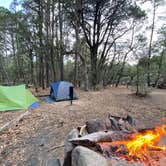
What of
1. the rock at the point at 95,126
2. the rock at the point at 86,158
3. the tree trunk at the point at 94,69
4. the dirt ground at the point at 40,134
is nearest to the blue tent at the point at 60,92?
the dirt ground at the point at 40,134

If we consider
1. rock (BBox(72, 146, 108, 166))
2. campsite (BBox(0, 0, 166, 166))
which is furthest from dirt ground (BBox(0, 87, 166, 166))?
rock (BBox(72, 146, 108, 166))

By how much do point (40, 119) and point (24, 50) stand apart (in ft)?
33.1

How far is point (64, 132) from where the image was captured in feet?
14.9

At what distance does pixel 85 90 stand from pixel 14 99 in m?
5.97

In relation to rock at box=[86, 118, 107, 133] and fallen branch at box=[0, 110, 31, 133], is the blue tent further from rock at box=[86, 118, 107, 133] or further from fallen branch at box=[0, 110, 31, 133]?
rock at box=[86, 118, 107, 133]

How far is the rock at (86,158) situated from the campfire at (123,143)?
104 millimetres

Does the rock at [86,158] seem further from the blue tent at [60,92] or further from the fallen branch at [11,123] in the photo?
the blue tent at [60,92]

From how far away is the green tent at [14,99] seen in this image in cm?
676

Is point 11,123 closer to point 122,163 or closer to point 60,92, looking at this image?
point 122,163

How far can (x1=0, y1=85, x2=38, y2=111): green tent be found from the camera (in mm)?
6763

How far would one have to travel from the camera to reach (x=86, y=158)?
7.18 ft

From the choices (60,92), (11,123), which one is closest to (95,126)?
(11,123)

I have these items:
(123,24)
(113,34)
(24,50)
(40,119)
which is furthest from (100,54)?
(40,119)

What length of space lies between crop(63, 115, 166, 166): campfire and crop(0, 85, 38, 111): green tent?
167 inches
